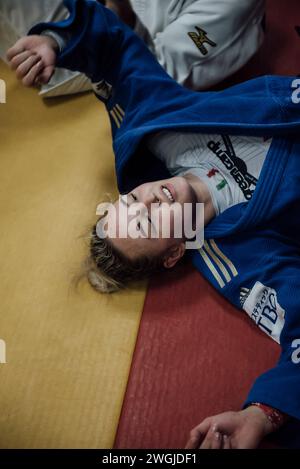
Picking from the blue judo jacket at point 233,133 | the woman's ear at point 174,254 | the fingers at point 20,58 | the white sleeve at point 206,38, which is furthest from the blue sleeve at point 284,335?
the fingers at point 20,58

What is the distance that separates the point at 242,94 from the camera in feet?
3.02

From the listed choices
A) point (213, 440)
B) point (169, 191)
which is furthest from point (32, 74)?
point (213, 440)

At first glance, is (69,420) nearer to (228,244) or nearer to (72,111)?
(228,244)

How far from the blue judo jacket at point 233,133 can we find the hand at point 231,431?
62 millimetres

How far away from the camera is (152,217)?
0.80 metres

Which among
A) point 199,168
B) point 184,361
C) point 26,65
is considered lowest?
point 184,361

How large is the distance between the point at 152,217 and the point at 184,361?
312mm

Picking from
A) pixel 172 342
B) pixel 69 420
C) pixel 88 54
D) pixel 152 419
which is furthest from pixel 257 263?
pixel 88 54

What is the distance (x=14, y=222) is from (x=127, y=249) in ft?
1.10

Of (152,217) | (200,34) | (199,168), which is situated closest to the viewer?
(152,217)

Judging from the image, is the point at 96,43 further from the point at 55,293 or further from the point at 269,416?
the point at 269,416

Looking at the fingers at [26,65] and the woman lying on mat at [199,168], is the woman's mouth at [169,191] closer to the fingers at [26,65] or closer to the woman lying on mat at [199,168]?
the woman lying on mat at [199,168]

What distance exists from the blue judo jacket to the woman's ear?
53 millimetres

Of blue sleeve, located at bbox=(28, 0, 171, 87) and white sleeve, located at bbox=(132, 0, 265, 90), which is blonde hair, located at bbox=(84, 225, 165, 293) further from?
white sleeve, located at bbox=(132, 0, 265, 90)
